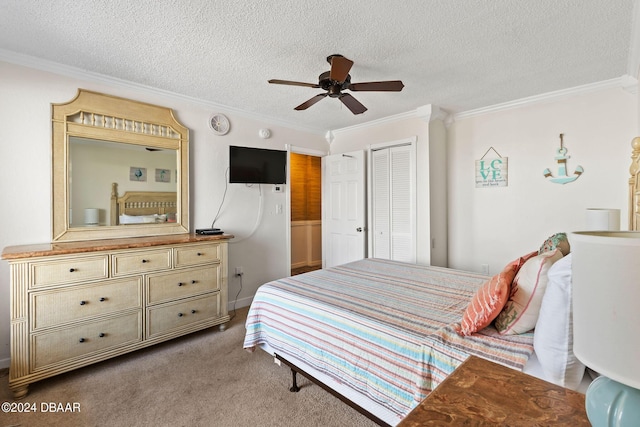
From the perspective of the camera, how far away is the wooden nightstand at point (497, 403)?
74 centimetres

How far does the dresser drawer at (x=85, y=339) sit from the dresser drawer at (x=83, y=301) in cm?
7

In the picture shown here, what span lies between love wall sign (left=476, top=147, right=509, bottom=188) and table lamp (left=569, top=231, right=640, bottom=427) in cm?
335

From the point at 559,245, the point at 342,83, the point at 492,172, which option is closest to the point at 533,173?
the point at 492,172

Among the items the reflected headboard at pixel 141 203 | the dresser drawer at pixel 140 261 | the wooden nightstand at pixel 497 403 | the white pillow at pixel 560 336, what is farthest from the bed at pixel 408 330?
the reflected headboard at pixel 141 203

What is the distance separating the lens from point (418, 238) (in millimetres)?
3688

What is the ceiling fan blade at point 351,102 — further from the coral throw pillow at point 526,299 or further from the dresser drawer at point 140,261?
the dresser drawer at point 140,261

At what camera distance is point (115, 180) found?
276 centimetres

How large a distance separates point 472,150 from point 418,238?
1.30 metres

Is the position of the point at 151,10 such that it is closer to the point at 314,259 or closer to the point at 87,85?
the point at 87,85

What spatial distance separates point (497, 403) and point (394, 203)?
320 cm

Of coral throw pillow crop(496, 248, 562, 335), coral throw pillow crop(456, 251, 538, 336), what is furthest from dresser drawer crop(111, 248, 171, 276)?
coral throw pillow crop(496, 248, 562, 335)

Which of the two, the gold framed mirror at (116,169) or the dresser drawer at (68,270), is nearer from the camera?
the dresser drawer at (68,270)

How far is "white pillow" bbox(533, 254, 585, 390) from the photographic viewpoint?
110 cm

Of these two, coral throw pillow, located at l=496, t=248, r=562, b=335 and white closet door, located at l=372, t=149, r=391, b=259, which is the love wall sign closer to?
white closet door, located at l=372, t=149, r=391, b=259
